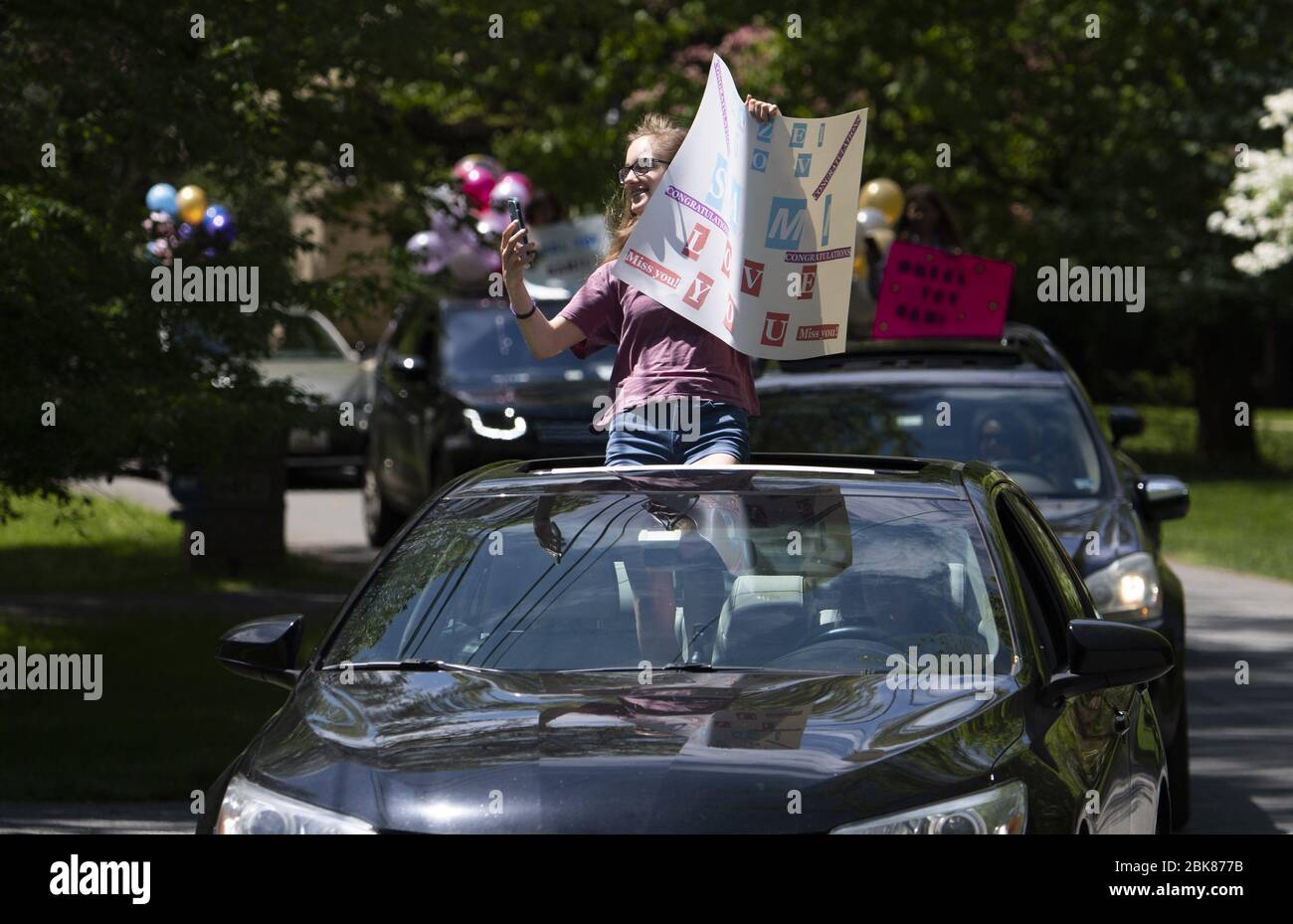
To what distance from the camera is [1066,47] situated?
85.9 feet

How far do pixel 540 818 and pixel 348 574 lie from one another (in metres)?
11.4

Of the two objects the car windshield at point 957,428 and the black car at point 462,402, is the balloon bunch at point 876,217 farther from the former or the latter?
the car windshield at point 957,428

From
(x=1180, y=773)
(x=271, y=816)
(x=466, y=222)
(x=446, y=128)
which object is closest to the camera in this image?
(x=271, y=816)

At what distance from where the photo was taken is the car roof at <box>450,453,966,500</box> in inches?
199

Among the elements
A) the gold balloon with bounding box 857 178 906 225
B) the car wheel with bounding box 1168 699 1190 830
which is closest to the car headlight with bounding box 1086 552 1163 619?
the car wheel with bounding box 1168 699 1190 830

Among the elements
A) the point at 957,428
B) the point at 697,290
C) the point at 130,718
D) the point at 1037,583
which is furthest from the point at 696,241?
the point at 130,718

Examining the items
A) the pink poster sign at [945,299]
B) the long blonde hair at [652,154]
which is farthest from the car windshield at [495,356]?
the long blonde hair at [652,154]

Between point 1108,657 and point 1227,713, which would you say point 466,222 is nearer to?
point 1227,713

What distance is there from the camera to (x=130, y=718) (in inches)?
360

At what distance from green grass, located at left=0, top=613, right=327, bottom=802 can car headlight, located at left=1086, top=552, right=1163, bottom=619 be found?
3364 millimetres

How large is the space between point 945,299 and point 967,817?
22.0 ft

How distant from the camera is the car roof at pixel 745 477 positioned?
5.05 metres
